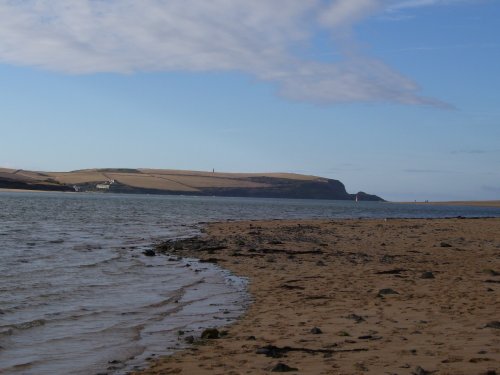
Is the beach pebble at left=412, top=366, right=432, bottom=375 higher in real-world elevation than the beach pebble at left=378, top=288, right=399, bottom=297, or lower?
higher

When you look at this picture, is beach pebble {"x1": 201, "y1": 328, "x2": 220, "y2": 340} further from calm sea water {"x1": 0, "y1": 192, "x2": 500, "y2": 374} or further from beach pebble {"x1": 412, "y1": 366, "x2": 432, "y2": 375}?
beach pebble {"x1": 412, "y1": 366, "x2": 432, "y2": 375}

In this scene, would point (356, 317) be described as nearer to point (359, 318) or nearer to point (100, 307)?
point (359, 318)

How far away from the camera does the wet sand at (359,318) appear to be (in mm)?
7891

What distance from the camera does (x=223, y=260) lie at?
21.7 meters

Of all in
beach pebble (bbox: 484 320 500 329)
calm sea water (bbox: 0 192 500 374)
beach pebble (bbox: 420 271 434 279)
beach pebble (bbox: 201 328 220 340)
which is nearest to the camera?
calm sea water (bbox: 0 192 500 374)

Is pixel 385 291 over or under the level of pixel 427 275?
under

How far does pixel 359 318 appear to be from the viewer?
10.9 meters

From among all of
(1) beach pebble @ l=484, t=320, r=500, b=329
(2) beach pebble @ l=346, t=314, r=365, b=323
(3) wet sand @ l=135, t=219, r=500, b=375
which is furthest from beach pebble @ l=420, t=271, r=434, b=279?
(1) beach pebble @ l=484, t=320, r=500, b=329

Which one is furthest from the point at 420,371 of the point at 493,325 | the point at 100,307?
the point at 100,307

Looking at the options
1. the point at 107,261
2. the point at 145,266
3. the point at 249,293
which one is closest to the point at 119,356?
the point at 249,293

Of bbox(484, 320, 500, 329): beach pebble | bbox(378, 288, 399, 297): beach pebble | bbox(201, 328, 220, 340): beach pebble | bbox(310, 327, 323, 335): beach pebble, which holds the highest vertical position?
bbox(484, 320, 500, 329): beach pebble

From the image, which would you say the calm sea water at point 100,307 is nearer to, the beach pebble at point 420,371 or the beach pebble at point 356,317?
the beach pebble at point 356,317

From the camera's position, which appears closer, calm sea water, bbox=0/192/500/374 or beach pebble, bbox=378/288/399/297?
calm sea water, bbox=0/192/500/374

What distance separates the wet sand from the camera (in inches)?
311
